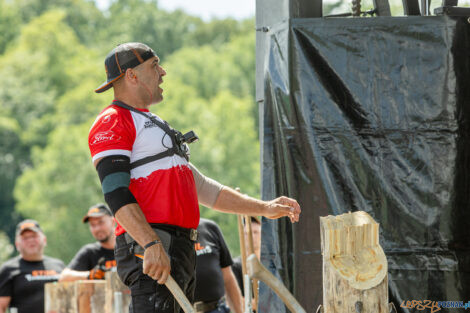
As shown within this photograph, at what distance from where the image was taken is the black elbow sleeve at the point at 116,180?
337cm

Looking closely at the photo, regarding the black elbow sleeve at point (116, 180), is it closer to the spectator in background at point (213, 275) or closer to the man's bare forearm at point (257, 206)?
the man's bare forearm at point (257, 206)

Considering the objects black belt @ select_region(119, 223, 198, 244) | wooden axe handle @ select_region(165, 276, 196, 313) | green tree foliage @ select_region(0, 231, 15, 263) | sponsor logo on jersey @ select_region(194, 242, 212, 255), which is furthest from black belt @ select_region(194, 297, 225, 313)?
green tree foliage @ select_region(0, 231, 15, 263)

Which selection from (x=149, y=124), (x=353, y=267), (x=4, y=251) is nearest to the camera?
(x=353, y=267)

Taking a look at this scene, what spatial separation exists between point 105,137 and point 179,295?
2.77 feet

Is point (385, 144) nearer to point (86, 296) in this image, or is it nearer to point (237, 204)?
point (237, 204)

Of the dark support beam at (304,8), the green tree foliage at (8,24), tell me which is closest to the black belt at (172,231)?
the dark support beam at (304,8)

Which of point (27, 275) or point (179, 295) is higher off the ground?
point (179, 295)

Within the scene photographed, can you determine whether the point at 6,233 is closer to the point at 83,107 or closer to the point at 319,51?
the point at 83,107

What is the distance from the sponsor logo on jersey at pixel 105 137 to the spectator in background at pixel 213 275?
303 cm

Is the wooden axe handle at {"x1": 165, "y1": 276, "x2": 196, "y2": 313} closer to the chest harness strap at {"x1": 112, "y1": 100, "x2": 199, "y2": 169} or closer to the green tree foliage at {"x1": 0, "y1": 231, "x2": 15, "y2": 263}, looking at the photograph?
the chest harness strap at {"x1": 112, "y1": 100, "x2": 199, "y2": 169}

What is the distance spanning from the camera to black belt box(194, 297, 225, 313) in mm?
6286

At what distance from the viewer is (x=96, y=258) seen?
738cm

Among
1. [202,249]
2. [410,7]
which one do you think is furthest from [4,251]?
[410,7]

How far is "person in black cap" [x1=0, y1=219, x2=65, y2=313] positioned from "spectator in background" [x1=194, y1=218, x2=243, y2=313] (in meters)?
2.52
